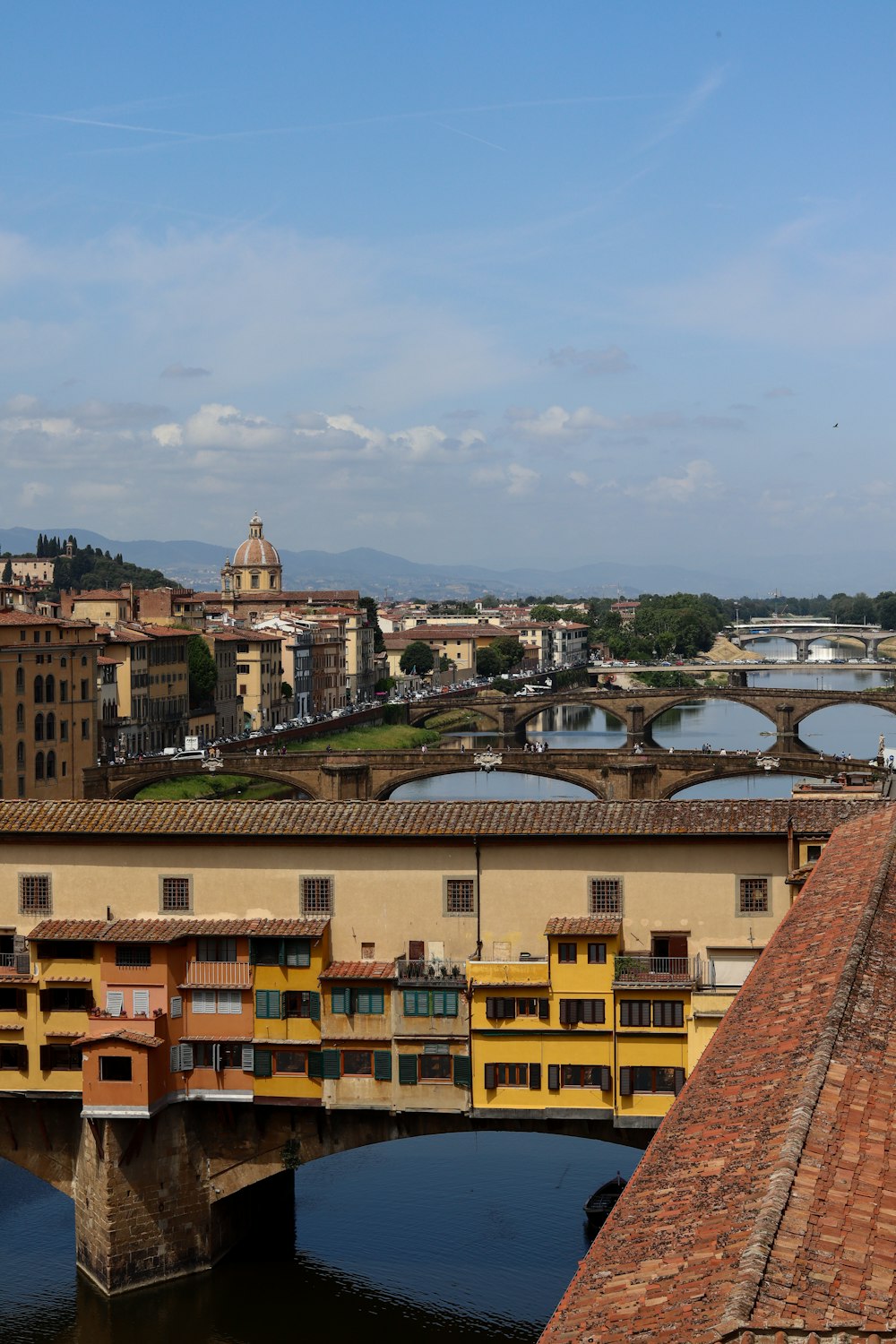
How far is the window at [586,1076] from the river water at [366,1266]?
2.73 meters

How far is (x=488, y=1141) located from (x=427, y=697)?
3128 inches

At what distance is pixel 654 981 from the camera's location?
20.4 meters

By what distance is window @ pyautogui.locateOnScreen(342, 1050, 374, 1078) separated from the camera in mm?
21031

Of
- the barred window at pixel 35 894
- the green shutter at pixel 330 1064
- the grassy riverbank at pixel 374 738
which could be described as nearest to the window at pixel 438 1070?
the green shutter at pixel 330 1064

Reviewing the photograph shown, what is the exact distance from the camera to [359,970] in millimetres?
21109

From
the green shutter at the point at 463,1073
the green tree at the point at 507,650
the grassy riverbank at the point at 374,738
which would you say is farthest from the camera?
the green tree at the point at 507,650

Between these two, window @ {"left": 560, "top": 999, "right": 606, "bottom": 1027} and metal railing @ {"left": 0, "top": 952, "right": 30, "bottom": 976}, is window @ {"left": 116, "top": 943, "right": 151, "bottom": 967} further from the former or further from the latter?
window @ {"left": 560, "top": 999, "right": 606, "bottom": 1027}

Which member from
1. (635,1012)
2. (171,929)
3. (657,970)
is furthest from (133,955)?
(657,970)

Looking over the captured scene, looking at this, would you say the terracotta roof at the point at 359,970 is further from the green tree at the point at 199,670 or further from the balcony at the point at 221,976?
the green tree at the point at 199,670

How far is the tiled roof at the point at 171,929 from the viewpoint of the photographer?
21208mm

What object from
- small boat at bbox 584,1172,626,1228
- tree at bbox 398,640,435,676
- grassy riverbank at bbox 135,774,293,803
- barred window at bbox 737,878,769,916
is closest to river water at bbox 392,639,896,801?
grassy riverbank at bbox 135,774,293,803

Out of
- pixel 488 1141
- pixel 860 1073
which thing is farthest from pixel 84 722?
pixel 860 1073

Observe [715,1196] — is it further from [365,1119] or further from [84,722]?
[84,722]

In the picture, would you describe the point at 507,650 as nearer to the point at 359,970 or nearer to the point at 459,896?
the point at 459,896
